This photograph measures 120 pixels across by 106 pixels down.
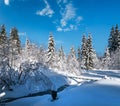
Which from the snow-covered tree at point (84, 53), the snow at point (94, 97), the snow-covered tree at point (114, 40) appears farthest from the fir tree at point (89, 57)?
the snow at point (94, 97)

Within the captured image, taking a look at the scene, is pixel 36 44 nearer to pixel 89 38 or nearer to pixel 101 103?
pixel 89 38

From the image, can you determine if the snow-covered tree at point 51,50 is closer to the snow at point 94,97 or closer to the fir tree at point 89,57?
the fir tree at point 89,57

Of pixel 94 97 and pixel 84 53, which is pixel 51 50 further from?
pixel 94 97

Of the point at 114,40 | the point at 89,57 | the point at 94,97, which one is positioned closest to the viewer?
the point at 94,97

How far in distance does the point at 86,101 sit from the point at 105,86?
2.29 meters

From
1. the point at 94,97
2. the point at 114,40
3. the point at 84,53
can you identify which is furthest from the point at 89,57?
the point at 94,97

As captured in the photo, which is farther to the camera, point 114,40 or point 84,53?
point 114,40

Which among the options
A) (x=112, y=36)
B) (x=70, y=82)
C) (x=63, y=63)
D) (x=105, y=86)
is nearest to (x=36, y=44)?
(x=112, y=36)

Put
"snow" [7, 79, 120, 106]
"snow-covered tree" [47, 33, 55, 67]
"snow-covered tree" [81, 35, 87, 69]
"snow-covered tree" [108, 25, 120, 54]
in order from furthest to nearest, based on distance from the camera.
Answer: "snow-covered tree" [108, 25, 120, 54] → "snow-covered tree" [81, 35, 87, 69] → "snow-covered tree" [47, 33, 55, 67] → "snow" [7, 79, 120, 106]

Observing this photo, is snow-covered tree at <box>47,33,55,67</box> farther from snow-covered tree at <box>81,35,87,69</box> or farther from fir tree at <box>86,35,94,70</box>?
fir tree at <box>86,35,94,70</box>

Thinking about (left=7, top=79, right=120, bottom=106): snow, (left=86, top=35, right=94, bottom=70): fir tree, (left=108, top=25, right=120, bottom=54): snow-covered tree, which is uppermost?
(left=108, top=25, right=120, bottom=54): snow-covered tree

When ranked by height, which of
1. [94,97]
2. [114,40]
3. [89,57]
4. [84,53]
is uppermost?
[114,40]

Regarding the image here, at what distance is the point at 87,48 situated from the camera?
58.6 meters

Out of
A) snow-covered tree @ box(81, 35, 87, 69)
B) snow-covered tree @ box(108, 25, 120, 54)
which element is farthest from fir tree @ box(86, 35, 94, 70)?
snow-covered tree @ box(108, 25, 120, 54)
